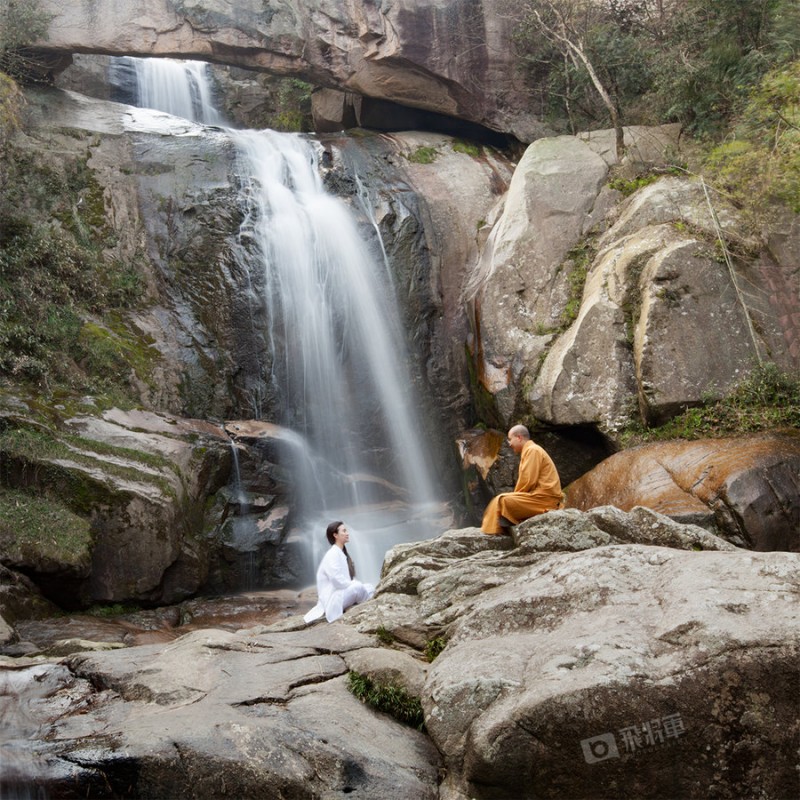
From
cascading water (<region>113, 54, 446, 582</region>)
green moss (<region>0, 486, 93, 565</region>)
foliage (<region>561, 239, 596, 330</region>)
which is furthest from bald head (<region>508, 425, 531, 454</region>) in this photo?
green moss (<region>0, 486, 93, 565</region>)

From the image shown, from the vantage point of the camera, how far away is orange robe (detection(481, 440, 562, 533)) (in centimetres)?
909

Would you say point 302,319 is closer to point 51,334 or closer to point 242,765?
point 51,334

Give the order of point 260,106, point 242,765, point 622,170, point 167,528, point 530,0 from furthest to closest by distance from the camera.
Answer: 1. point 260,106
2. point 530,0
3. point 622,170
4. point 167,528
5. point 242,765

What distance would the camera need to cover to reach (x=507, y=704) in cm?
540

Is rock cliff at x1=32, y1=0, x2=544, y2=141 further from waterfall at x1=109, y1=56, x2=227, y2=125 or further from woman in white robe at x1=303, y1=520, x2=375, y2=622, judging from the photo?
woman in white robe at x1=303, y1=520, x2=375, y2=622

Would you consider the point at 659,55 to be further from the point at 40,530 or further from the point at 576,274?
the point at 40,530

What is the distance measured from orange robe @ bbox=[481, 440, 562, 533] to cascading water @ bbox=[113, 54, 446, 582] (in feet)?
18.8

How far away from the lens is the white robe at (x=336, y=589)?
9297mm

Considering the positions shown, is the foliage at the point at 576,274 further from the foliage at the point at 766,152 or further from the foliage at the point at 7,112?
the foliage at the point at 7,112

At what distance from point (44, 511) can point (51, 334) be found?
13.4 feet

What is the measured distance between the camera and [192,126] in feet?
69.1

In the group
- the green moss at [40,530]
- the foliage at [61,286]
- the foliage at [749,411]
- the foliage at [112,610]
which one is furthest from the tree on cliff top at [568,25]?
the foliage at [112,610]

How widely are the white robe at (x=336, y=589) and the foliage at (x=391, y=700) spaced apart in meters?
2.96

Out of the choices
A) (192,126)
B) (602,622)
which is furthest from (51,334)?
(602,622)
